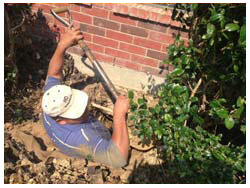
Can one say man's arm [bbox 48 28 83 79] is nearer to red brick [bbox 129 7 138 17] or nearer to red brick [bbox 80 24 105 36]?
red brick [bbox 80 24 105 36]

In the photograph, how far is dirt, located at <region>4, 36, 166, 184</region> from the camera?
2945mm

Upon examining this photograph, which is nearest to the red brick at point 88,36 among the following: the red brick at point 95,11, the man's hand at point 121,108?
the red brick at point 95,11

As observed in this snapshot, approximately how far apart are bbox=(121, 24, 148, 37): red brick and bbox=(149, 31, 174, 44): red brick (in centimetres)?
8

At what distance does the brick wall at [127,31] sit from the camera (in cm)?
363

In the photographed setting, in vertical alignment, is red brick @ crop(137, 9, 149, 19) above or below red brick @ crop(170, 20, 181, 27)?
above

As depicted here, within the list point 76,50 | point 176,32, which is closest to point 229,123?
point 176,32

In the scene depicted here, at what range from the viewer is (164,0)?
340 centimetres

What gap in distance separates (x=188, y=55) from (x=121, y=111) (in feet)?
2.64

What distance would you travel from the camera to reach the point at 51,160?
123 inches

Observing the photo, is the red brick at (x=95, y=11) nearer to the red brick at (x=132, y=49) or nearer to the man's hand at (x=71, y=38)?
the red brick at (x=132, y=49)

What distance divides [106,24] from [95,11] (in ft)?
0.68

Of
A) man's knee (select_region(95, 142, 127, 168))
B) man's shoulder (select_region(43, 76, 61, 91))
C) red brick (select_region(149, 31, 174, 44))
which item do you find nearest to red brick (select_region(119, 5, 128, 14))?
red brick (select_region(149, 31, 174, 44))

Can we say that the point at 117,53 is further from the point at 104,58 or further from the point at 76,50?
the point at 76,50

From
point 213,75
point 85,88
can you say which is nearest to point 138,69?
point 85,88
